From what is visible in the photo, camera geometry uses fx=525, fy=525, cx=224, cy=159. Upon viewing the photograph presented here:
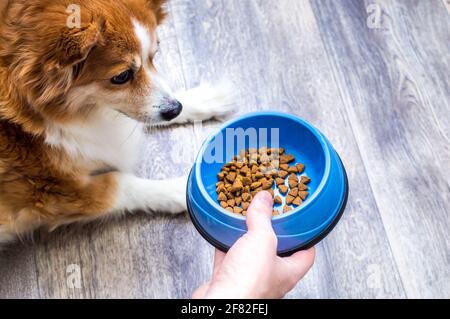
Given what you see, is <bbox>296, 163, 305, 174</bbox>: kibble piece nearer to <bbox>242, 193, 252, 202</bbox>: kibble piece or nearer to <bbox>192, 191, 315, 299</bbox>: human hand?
<bbox>242, 193, 252, 202</bbox>: kibble piece

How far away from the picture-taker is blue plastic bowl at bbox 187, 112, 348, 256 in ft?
4.61

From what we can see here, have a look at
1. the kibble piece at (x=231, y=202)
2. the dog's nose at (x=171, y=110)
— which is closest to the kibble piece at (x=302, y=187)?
the kibble piece at (x=231, y=202)

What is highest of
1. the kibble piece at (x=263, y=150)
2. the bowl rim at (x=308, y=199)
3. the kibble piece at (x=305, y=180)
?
the bowl rim at (x=308, y=199)

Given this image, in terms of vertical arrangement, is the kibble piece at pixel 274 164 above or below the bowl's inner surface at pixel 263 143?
below

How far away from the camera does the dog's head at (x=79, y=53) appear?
1.22 meters

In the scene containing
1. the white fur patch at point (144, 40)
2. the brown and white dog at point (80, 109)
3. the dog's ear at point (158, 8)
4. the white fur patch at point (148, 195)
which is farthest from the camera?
the white fur patch at point (148, 195)

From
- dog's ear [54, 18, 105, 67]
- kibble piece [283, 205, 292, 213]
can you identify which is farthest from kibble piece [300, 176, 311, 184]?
dog's ear [54, 18, 105, 67]

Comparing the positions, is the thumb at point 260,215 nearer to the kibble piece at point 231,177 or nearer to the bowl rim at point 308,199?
the bowl rim at point 308,199

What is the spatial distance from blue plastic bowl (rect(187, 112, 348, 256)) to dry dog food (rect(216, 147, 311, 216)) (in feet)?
0.10

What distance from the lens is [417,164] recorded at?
1.85 metres

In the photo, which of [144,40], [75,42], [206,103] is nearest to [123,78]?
[144,40]

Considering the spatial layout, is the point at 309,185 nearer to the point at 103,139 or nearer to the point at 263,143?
the point at 263,143

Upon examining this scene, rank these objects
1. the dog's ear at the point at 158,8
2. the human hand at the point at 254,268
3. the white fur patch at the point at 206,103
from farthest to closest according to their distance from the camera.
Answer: the white fur patch at the point at 206,103 < the dog's ear at the point at 158,8 < the human hand at the point at 254,268

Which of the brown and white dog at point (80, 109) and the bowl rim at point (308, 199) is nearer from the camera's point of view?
the brown and white dog at point (80, 109)
